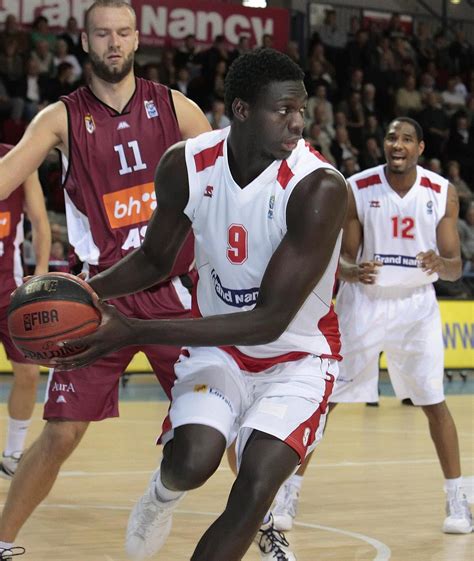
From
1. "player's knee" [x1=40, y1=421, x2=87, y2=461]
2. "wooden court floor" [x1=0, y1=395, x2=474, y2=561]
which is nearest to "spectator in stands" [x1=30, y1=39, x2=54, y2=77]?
"wooden court floor" [x1=0, y1=395, x2=474, y2=561]

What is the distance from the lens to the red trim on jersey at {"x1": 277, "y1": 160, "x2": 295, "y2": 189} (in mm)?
3859

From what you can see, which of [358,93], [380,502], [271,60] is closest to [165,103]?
[271,60]

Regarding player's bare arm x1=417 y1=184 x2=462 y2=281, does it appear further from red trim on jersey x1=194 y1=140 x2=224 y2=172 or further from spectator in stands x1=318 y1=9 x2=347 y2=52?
spectator in stands x1=318 y1=9 x2=347 y2=52

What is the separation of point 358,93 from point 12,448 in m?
12.2

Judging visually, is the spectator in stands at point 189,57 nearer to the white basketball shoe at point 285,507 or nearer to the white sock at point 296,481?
the white sock at point 296,481

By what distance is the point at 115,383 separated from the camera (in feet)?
15.5

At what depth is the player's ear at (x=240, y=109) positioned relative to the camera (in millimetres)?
3885

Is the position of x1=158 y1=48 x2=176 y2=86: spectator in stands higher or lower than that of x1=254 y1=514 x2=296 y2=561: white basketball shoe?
higher

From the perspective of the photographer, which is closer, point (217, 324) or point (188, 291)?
point (217, 324)

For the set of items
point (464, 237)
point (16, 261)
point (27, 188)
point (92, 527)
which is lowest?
point (464, 237)

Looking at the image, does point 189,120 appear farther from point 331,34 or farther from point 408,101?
point 331,34

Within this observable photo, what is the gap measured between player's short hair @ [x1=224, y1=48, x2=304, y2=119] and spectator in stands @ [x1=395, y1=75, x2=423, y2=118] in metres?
14.8

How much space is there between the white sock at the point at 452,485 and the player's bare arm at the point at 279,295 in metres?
2.44

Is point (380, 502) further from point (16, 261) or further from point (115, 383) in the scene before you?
point (16, 261)
